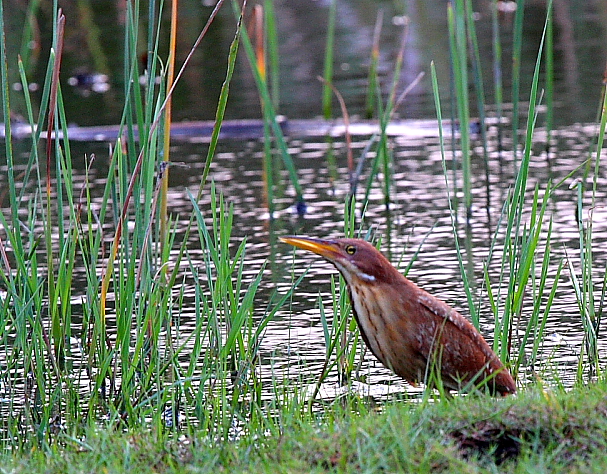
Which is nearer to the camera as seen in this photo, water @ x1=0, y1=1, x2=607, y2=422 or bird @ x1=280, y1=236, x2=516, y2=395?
bird @ x1=280, y1=236, x2=516, y2=395

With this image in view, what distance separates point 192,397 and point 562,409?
1763mm

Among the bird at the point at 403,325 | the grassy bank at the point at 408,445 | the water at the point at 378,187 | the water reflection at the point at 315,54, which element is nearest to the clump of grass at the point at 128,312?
the water at the point at 378,187

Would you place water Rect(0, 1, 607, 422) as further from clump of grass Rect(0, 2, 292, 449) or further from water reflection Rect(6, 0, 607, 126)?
clump of grass Rect(0, 2, 292, 449)

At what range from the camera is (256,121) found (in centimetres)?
998

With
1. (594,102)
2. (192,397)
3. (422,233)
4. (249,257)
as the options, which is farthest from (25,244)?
(594,102)

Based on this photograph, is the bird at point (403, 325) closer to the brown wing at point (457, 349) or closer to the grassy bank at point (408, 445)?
the brown wing at point (457, 349)

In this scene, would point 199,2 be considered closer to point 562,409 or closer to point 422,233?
point 422,233

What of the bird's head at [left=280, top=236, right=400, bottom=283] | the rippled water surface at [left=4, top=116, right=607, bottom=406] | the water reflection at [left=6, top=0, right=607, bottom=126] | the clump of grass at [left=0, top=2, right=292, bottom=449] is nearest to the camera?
the bird's head at [left=280, top=236, right=400, bottom=283]

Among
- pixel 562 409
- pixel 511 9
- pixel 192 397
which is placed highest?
pixel 511 9

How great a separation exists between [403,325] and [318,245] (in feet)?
1.37

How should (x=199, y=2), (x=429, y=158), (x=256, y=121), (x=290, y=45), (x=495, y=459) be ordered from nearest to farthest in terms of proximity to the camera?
(x=495, y=459), (x=429, y=158), (x=256, y=121), (x=290, y=45), (x=199, y=2)

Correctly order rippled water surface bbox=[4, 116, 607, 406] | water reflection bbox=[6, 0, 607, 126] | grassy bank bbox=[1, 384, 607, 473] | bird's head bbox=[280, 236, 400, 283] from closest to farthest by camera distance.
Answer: grassy bank bbox=[1, 384, 607, 473], bird's head bbox=[280, 236, 400, 283], rippled water surface bbox=[4, 116, 607, 406], water reflection bbox=[6, 0, 607, 126]

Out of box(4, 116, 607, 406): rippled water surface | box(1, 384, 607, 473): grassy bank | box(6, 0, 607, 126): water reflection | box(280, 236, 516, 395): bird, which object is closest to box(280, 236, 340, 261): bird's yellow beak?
box(280, 236, 516, 395): bird

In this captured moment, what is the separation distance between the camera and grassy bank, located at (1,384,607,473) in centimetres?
311
